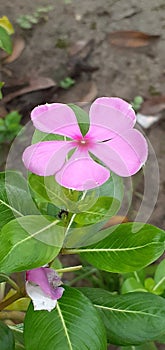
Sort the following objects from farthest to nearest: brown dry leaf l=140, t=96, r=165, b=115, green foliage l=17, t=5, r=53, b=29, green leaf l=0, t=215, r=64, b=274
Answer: green foliage l=17, t=5, r=53, b=29
brown dry leaf l=140, t=96, r=165, b=115
green leaf l=0, t=215, r=64, b=274

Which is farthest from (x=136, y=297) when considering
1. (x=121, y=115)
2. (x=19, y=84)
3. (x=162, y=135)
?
(x=19, y=84)

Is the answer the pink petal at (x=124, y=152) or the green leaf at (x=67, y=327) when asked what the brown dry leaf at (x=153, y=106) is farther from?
the pink petal at (x=124, y=152)

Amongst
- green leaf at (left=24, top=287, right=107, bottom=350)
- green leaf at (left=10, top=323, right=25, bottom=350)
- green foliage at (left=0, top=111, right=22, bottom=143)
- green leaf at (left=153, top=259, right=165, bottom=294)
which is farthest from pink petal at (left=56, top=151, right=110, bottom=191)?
green foliage at (left=0, top=111, right=22, bottom=143)

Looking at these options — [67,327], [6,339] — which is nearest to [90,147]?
[67,327]

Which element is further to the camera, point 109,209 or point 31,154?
point 109,209

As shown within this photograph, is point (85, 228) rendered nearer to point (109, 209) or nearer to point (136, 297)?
point (109, 209)

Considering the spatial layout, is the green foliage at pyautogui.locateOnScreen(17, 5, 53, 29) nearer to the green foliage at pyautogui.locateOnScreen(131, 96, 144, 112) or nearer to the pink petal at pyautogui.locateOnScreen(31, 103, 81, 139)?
the green foliage at pyautogui.locateOnScreen(131, 96, 144, 112)

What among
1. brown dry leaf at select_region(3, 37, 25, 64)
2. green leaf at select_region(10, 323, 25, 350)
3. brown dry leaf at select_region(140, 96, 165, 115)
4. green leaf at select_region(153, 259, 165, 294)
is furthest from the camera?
brown dry leaf at select_region(3, 37, 25, 64)
